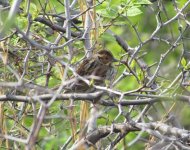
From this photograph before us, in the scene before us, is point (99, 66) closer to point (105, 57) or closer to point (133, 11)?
point (105, 57)

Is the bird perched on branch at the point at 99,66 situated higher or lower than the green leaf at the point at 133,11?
lower

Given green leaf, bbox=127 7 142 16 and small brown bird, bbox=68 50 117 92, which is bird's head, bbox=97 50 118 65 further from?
green leaf, bbox=127 7 142 16

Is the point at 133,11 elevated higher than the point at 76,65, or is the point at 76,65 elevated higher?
the point at 133,11

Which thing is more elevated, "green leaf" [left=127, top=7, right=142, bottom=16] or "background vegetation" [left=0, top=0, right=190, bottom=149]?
"green leaf" [left=127, top=7, right=142, bottom=16]

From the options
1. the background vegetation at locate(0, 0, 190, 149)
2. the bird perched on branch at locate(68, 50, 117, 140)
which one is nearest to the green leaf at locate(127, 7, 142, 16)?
the background vegetation at locate(0, 0, 190, 149)

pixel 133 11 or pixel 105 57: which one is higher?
pixel 133 11

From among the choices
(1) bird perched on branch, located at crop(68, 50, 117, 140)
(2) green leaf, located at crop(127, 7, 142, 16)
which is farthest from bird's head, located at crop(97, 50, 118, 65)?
(2) green leaf, located at crop(127, 7, 142, 16)

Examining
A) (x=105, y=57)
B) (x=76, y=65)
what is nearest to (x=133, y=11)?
(x=105, y=57)

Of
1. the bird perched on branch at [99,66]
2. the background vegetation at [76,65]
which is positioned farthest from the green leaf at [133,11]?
the bird perched on branch at [99,66]

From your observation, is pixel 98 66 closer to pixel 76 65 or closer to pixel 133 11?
pixel 76 65

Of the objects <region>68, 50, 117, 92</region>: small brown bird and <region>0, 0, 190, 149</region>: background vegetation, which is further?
<region>68, 50, 117, 92</region>: small brown bird

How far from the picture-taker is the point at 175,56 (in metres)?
7.54

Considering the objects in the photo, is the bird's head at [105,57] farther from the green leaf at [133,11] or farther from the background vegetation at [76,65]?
the green leaf at [133,11]

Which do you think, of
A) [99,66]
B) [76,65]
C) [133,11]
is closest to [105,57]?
[99,66]
